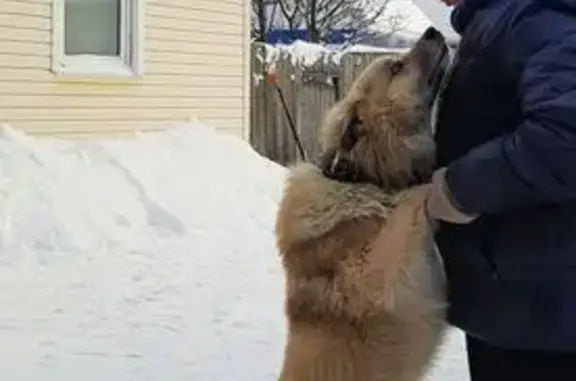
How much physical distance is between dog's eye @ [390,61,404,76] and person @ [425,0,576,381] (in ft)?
1.56

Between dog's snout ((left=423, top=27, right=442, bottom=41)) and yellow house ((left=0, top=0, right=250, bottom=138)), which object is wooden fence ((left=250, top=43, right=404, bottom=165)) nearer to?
yellow house ((left=0, top=0, right=250, bottom=138))

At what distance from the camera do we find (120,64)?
11.7 m

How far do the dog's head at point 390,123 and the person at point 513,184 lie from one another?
9.0 inches

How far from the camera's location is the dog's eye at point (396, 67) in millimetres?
2934

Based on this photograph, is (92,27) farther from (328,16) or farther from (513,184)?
(328,16)

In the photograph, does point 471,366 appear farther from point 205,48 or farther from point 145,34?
point 205,48

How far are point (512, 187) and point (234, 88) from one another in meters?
11.8

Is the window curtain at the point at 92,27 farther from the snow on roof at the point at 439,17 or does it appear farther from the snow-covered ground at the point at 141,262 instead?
the snow on roof at the point at 439,17

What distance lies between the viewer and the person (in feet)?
6.89

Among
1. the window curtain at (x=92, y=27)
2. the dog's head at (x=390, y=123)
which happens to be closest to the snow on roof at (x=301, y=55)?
the window curtain at (x=92, y=27)

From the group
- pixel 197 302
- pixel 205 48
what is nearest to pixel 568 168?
pixel 197 302

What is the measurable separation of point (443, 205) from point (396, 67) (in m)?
0.72

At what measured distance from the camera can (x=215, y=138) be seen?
12.7 meters

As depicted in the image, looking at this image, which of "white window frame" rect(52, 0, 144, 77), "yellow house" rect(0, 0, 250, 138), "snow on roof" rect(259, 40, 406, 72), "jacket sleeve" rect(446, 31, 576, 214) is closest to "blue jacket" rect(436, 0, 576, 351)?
"jacket sleeve" rect(446, 31, 576, 214)
